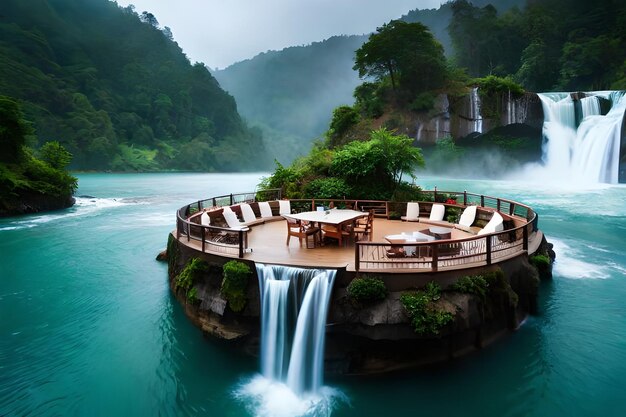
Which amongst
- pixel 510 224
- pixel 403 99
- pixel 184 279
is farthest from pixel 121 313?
pixel 403 99

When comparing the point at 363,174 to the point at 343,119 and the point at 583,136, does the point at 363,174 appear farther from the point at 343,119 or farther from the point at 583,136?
the point at 583,136

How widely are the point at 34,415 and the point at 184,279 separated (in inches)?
178

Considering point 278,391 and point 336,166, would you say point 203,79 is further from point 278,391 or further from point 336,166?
point 278,391

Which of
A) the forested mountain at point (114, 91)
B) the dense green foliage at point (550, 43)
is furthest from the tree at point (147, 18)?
the dense green foliage at point (550, 43)

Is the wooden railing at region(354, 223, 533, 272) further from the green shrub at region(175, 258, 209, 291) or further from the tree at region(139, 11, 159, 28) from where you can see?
the tree at region(139, 11, 159, 28)

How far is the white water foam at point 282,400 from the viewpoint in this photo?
7.91 metres

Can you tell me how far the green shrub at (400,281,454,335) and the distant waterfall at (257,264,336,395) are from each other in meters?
1.91

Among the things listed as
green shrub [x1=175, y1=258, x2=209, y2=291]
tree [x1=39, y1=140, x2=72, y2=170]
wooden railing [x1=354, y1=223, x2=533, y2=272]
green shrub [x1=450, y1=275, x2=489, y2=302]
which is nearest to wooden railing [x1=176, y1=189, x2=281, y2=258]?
green shrub [x1=175, y1=258, x2=209, y2=291]

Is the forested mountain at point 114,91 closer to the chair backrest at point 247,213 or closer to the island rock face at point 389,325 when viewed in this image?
the chair backrest at point 247,213

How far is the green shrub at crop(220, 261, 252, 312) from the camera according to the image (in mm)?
9602

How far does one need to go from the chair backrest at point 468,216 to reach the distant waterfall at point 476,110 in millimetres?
36559

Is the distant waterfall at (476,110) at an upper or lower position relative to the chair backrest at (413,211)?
upper

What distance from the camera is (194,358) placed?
32.9ft

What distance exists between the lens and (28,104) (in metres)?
72.6
